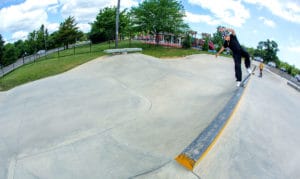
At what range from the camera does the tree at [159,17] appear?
22.8 m

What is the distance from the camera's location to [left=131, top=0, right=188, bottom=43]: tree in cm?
2278

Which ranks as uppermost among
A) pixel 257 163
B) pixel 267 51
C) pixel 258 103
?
pixel 267 51

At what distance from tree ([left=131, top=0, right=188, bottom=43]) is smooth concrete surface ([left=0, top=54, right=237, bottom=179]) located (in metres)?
15.3

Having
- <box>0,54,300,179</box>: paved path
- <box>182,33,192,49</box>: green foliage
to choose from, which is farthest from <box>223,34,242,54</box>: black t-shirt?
<box>182,33,192,49</box>: green foliage

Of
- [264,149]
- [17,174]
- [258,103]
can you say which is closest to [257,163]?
[264,149]

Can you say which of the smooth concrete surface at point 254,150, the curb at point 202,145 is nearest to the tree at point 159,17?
the smooth concrete surface at point 254,150

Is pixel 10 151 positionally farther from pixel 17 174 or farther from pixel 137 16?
pixel 137 16

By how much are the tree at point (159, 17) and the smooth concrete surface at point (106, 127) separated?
15288mm

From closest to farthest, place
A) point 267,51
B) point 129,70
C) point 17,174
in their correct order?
1. point 17,174
2. point 129,70
3. point 267,51

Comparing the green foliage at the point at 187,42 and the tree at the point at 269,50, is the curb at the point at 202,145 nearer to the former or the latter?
the green foliage at the point at 187,42

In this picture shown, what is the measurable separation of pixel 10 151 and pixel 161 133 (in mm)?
3336

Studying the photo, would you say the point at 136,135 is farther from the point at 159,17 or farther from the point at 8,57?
the point at 8,57

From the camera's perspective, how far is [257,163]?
3.33m

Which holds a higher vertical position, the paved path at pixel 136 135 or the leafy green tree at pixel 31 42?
the leafy green tree at pixel 31 42
